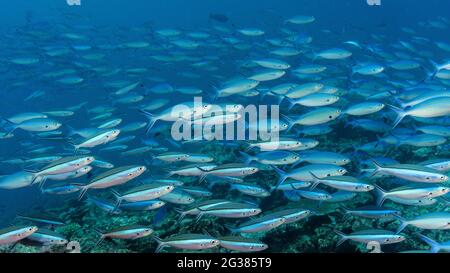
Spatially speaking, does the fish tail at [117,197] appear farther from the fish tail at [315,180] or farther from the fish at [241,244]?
the fish tail at [315,180]

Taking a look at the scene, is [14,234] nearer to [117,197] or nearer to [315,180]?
[117,197]

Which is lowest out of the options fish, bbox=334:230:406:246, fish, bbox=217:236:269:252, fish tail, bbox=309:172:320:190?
fish, bbox=217:236:269:252

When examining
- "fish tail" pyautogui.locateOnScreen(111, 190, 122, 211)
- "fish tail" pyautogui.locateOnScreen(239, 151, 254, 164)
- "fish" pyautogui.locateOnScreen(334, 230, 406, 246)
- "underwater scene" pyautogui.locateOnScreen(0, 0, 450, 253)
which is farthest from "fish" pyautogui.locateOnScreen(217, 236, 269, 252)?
"fish tail" pyautogui.locateOnScreen(239, 151, 254, 164)

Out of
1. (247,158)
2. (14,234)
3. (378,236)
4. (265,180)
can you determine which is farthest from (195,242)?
(265,180)

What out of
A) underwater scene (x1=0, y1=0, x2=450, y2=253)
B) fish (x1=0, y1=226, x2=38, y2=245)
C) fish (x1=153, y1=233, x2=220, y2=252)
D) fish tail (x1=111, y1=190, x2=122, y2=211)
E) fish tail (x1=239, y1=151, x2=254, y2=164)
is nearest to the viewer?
fish (x1=0, y1=226, x2=38, y2=245)

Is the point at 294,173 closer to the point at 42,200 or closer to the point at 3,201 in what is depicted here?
the point at 42,200

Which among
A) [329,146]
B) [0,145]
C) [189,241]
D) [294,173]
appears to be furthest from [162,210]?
[0,145]

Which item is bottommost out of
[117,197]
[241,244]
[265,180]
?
[265,180]

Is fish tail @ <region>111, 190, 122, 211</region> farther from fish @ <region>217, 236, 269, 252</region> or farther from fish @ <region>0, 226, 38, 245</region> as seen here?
fish @ <region>217, 236, 269, 252</region>

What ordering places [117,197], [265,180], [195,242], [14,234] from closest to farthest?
[14,234], [195,242], [117,197], [265,180]

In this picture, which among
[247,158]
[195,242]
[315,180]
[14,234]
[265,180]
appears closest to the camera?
[14,234]

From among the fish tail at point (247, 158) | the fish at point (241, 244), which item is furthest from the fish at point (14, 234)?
the fish tail at point (247, 158)

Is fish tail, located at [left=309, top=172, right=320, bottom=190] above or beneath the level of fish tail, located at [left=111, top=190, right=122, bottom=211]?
above

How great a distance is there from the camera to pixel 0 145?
1878 centimetres
